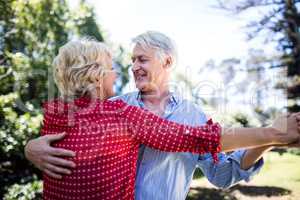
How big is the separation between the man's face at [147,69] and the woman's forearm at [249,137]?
77 cm

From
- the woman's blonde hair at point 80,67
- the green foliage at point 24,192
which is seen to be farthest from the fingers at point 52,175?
the green foliage at point 24,192

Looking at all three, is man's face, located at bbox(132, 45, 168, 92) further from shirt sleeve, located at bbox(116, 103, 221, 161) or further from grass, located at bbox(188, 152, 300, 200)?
grass, located at bbox(188, 152, 300, 200)

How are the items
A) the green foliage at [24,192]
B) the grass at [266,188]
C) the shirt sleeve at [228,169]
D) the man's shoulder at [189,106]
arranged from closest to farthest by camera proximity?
the shirt sleeve at [228,169] < the man's shoulder at [189,106] < the green foliage at [24,192] < the grass at [266,188]

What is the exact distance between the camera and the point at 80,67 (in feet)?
6.17

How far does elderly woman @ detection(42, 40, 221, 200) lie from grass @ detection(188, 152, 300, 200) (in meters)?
7.31

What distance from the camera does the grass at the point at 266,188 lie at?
347 inches

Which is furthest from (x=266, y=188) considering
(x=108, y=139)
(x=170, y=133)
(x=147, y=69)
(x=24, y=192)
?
(x=108, y=139)

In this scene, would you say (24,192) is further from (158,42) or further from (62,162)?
(62,162)

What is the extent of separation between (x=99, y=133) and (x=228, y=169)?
2.65 feet

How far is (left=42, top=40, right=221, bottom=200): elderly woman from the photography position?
71.8 inches

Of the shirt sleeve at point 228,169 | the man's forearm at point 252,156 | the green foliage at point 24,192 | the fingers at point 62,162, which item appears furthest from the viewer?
the green foliage at point 24,192

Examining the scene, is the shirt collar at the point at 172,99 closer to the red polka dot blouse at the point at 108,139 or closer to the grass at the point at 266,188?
the red polka dot blouse at the point at 108,139

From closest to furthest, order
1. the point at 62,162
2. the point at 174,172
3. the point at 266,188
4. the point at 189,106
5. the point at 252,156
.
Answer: the point at 62,162, the point at 252,156, the point at 174,172, the point at 189,106, the point at 266,188

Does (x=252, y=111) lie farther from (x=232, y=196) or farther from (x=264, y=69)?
(x=232, y=196)
